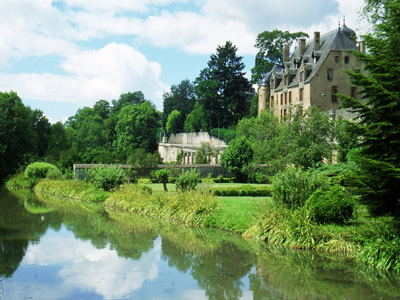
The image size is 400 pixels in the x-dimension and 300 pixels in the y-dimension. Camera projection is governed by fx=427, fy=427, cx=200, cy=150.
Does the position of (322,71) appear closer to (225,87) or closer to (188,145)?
(225,87)

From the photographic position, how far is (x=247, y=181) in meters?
34.5

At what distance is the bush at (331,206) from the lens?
513 inches

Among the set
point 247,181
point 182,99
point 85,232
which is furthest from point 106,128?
point 85,232

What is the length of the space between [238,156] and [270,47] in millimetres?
29270

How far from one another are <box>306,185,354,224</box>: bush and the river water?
1.45 meters

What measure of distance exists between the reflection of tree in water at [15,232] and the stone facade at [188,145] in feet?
86.5

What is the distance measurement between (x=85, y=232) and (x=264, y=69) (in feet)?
155

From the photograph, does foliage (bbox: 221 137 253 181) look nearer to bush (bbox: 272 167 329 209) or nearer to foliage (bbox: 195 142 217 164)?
foliage (bbox: 195 142 217 164)

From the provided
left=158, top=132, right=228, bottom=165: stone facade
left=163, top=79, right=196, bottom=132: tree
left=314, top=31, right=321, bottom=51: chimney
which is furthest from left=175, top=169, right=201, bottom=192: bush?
left=163, top=79, right=196, bottom=132: tree

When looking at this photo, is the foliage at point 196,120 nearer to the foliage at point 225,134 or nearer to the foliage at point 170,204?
the foliage at point 225,134

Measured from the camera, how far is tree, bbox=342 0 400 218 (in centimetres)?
1028

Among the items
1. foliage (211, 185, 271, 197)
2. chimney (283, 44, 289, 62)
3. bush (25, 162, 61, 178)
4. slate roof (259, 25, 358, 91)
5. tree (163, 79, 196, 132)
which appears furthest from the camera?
tree (163, 79, 196, 132)

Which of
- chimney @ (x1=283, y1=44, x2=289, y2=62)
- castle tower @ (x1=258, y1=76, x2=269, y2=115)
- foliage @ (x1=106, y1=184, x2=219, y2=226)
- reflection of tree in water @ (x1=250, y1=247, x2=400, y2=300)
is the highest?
chimney @ (x1=283, y1=44, x2=289, y2=62)

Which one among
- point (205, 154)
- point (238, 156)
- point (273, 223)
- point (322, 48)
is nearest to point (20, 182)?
point (205, 154)
